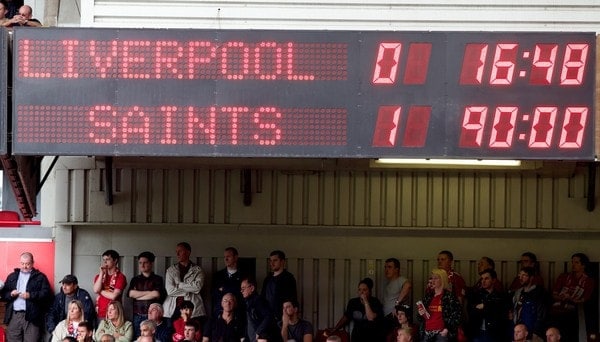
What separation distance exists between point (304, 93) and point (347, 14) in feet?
7.97

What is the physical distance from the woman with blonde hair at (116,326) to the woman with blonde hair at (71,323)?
12.0 inches

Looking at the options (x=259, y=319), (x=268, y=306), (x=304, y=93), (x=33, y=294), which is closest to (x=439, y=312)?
(x=268, y=306)

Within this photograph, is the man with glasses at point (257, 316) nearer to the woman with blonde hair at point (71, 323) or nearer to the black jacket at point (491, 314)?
the woman with blonde hair at point (71, 323)

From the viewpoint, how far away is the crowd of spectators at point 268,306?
A: 16922 millimetres

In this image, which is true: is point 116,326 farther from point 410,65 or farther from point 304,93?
point 410,65

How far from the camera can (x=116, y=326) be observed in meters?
17.3

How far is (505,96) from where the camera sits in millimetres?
14297

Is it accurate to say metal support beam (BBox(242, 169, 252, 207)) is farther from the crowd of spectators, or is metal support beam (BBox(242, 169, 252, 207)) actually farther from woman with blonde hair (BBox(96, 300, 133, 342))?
woman with blonde hair (BBox(96, 300, 133, 342))

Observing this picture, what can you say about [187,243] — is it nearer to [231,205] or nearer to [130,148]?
[231,205]

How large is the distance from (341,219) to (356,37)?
4769mm

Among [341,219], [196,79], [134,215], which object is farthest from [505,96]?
[134,215]

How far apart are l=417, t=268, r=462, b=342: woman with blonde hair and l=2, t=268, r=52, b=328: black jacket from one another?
17.0 feet

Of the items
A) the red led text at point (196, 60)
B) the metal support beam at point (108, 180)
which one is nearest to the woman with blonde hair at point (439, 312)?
the red led text at point (196, 60)

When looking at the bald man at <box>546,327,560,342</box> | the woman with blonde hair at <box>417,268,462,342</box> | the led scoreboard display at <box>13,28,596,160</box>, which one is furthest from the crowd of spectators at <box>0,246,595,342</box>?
the led scoreboard display at <box>13,28,596,160</box>
